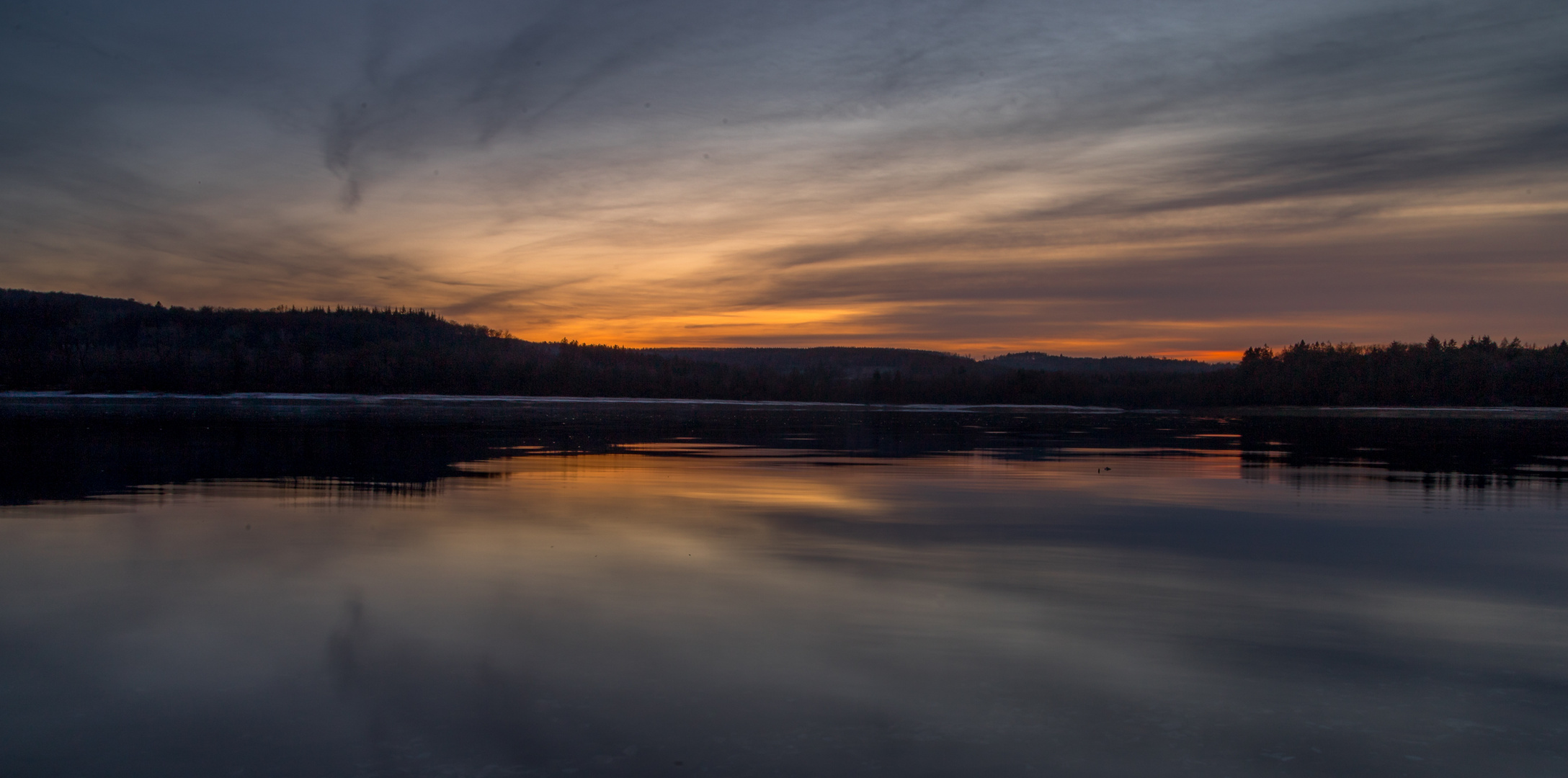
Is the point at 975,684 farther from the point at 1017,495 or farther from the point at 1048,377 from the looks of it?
the point at 1048,377

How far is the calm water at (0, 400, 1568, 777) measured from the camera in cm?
463

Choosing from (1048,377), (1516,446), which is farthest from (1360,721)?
(1048,377)

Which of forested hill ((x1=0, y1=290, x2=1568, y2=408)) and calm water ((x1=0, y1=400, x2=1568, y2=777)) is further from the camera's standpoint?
forested hill ((x1=0, y1=290, x2=1568, y2=408))

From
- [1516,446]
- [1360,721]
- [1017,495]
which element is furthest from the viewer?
[1516,446]

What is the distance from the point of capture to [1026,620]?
709 cm

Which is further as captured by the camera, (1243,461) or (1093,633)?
(1243,461)

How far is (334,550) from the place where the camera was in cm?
955

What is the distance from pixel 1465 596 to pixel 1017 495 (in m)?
7.40

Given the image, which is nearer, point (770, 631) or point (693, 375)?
point (770, 631)

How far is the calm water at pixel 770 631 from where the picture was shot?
463cm

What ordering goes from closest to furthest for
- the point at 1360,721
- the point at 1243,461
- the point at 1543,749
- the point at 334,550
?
the point at 1543,749
the point at 1360,721
the point at 334,550
the point at 1243,461

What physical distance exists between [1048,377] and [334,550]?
136m

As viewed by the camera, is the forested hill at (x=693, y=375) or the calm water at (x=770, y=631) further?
the forested hill at (x=693, y=375)

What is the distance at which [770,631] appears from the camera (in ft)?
22.0
